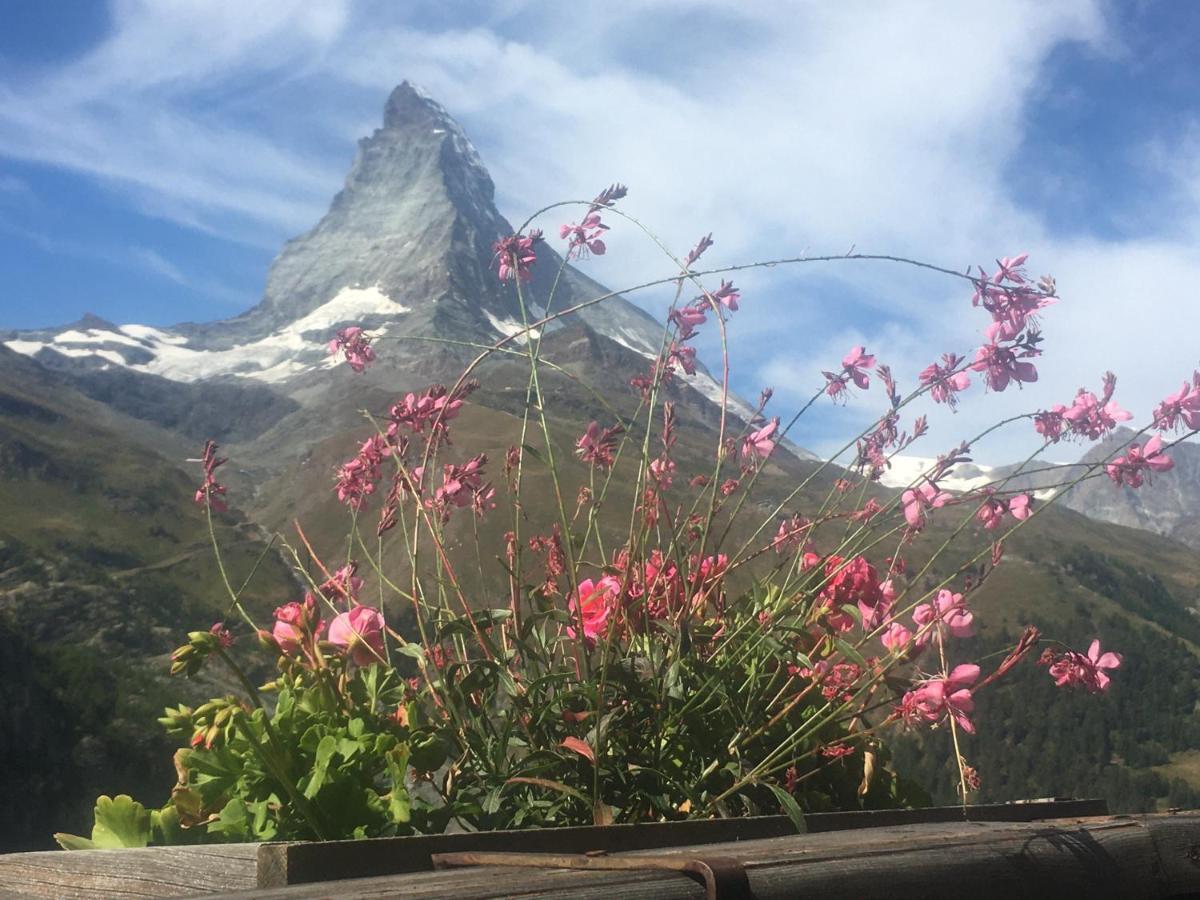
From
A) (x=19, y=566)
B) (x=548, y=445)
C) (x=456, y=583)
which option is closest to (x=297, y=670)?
(x=456, y=583)

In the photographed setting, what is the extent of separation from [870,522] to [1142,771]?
119556 millimetres

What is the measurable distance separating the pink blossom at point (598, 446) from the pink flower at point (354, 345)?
65cm

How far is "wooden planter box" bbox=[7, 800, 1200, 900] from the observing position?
112cm

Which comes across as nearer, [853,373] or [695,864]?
[695,864]

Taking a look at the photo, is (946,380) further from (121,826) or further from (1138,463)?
(121,826)

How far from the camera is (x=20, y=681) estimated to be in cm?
5031

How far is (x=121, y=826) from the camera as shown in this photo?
67.3 inches

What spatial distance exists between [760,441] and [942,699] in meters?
0.85

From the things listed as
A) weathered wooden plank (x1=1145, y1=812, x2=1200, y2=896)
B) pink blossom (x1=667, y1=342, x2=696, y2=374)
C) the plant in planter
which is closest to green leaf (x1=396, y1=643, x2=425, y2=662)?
the plant in planter

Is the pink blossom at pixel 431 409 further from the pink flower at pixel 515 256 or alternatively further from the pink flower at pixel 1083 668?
the pink flower at pixel 1083 668

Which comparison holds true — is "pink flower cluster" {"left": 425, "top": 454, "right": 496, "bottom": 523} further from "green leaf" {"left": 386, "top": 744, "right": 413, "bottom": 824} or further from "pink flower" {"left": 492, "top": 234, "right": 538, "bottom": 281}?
"green leaf" {"left": 386, "top": 744, "right": 413, "bottom": 824}

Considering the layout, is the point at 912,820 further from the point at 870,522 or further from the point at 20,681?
the point at 20,681

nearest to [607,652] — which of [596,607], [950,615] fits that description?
[596,607]

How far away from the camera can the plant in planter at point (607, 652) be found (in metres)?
1.69
